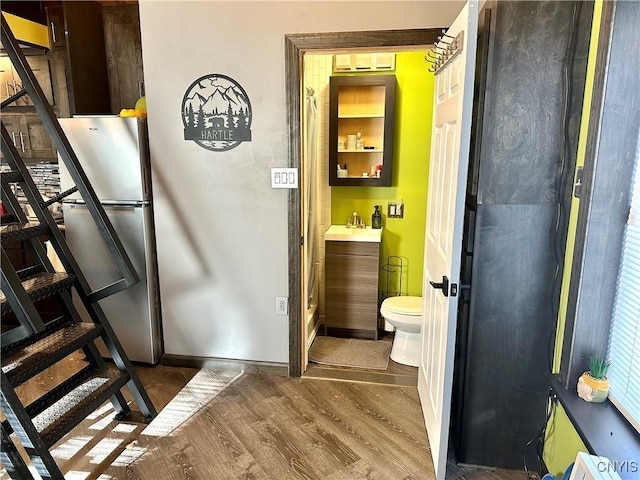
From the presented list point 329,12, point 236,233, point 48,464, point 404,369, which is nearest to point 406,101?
point 329,12

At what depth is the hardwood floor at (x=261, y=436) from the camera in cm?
199

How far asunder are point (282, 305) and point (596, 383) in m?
1.72

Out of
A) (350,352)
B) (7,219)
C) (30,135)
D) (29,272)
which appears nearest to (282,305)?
(350,352)

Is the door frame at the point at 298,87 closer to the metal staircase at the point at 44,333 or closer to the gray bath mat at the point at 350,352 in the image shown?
the gray bath mat at the point at 350,352

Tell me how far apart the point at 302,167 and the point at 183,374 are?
1.58m

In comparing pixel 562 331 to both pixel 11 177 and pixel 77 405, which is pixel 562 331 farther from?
pixel 11 177

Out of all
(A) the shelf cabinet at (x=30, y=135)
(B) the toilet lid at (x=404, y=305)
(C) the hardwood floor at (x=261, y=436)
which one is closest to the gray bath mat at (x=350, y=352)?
(C) the hardwood floor at (x=261, y=436)

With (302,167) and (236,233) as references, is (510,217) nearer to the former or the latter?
(302,167)

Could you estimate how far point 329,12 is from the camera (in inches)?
90.4

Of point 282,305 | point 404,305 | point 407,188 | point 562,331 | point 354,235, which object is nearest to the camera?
point 562,331

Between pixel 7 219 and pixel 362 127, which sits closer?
pixel 7 219

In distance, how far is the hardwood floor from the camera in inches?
78.2

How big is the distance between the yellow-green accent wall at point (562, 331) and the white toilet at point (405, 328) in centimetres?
115

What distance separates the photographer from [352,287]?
334 centimetres
